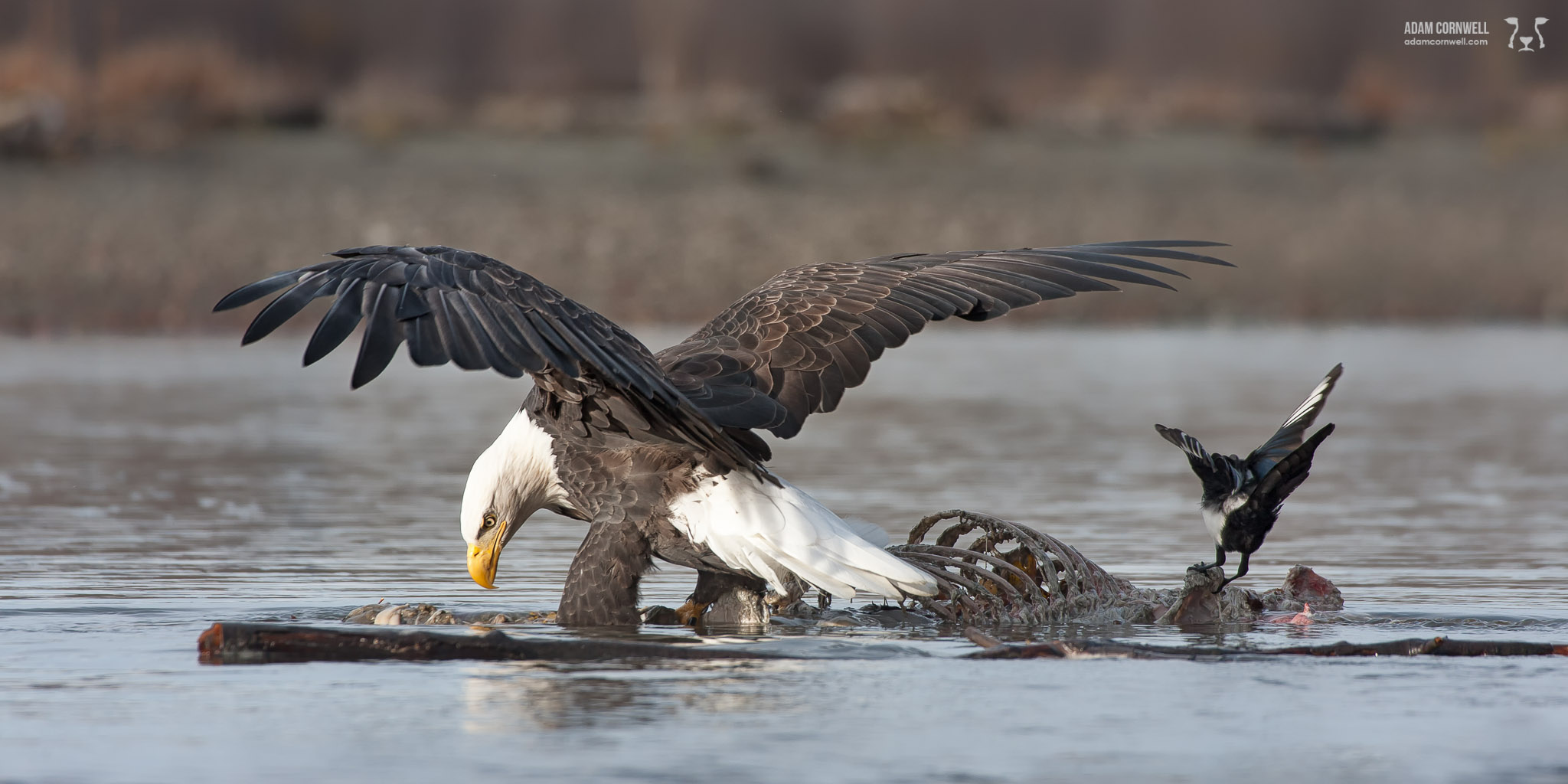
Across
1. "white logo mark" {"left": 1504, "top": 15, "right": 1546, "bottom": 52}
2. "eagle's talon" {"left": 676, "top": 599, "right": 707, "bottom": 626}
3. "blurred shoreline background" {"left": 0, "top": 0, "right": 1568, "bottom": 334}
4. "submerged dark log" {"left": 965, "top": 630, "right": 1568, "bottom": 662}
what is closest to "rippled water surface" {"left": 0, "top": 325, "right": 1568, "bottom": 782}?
"submerged dark log" {"left": 965, "top": 630, "right": 1568, "bottom": 662}

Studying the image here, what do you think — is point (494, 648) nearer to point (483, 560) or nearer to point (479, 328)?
point (483, 560)

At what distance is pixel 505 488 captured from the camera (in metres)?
6.34

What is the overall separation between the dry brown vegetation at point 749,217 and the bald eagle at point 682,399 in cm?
1200

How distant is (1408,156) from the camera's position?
22828 mm

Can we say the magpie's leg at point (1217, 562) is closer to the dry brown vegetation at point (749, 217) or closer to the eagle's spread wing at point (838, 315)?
the eagle's spread wing at point (838, 315)

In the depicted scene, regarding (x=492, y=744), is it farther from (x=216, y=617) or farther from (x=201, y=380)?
(x=201, y=380)

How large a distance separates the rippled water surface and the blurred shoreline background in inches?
151

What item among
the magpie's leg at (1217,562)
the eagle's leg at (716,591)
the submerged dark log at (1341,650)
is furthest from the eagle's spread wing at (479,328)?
the magpie's leg at (1217,562)

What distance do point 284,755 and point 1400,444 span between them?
8487 millimetres

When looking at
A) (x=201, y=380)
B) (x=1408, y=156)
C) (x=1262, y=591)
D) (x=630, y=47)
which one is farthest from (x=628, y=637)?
(x=630, y=47)

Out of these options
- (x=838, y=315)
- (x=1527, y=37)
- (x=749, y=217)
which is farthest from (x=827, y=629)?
(x=1527, y=37)

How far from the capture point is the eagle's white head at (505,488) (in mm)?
6309

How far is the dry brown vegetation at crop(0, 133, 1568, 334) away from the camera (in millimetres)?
18891

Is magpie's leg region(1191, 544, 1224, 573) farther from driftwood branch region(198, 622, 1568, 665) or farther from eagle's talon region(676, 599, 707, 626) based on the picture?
eagle's talon region(676, 599, 707, 626)
